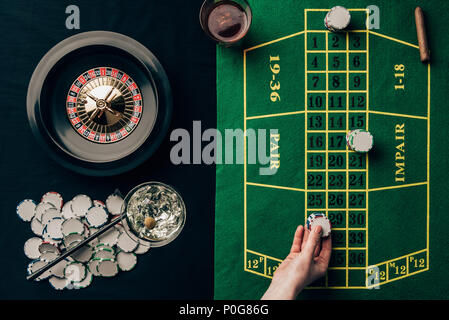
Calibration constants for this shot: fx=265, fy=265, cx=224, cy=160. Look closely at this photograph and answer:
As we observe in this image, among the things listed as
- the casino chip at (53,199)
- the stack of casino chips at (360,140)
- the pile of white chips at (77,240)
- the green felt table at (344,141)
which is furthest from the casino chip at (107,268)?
the stack of casino chips at (360,140)

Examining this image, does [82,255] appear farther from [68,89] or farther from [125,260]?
[68,89]

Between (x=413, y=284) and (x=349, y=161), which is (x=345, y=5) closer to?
(x=349, y=161)

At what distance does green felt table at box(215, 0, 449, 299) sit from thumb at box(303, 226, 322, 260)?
89 mm

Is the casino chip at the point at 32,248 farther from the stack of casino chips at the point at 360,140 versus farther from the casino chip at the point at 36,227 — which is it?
the stack of casino chips at the point at 360,140

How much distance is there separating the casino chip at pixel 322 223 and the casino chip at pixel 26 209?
1380mm

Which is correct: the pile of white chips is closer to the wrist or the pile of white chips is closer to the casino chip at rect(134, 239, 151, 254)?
the casino chip at rect(134, 239, 151, 254)

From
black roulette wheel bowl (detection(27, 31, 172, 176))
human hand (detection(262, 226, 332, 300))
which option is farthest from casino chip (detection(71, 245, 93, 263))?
human hand (detection(262, 226, 332, 300))

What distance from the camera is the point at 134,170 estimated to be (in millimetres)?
1342

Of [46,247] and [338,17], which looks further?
[46,247]

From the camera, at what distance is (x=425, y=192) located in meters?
1.30

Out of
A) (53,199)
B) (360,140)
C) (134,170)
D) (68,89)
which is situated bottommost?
(53,199)

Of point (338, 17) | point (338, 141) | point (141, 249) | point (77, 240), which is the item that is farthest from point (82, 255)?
point (338, 17)

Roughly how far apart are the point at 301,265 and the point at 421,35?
121 cm
